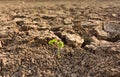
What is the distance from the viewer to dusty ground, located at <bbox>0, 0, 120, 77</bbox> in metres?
2.53

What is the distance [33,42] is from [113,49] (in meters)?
0.85

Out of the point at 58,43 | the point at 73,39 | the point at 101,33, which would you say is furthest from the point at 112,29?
the point at 58,43

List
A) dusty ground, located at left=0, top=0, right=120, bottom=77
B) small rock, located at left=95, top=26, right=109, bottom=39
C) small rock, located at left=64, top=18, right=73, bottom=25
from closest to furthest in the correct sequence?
dusty ground, located at left=0, top=0, right=120, bottom=77
small rock, located at left=95, top=26, right=109, bottom=39
small rock, located at left=64, top=18, right=73, bottom=25

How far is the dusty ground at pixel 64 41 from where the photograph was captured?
2.53 m

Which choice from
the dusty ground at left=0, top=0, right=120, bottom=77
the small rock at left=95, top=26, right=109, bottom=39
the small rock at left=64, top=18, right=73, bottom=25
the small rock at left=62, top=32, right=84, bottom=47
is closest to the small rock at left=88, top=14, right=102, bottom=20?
the dusty ground at left=0, top=0, right=120, bottom=77

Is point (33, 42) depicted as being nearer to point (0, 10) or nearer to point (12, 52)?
point (12, 52)

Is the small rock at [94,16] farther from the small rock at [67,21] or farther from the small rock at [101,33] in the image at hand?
the small rock at [101,33]

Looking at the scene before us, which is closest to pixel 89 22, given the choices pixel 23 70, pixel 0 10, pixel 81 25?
pixel 81 25

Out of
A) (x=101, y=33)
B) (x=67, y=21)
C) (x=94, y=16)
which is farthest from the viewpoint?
(x=94, y=16)

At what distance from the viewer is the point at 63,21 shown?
362 cm

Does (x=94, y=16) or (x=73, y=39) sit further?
(x=94, y=16)

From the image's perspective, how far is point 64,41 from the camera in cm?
301

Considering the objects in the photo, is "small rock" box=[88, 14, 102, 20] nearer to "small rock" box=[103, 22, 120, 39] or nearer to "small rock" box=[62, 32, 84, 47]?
"small rock" box=[103, 22, 120, 39]

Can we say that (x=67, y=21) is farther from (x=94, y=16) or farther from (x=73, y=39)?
(x=73, y=39)
